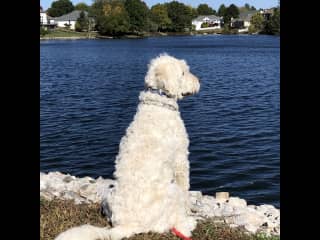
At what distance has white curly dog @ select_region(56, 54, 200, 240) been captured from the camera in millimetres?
4793

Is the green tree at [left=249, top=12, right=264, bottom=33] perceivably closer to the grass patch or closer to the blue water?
the blue water

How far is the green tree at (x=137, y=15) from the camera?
119m

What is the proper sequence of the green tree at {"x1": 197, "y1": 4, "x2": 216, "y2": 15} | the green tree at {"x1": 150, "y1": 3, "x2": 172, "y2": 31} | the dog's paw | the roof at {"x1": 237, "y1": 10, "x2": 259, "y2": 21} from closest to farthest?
1. the dog's paw
2. the green tree at {"x1": 150, "y1": 3, "x2": 172, "y2": 31}
3. the roof at {"x1": 237, "y1": 10, "x2": 259, "y2": 21}
4. the green tree at {"x1": 197, "y1": 4, "x2": 216, "y2": 15}

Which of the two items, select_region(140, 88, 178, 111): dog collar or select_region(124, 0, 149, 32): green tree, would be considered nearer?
select_region(140, 88, 178, 111): dog collar

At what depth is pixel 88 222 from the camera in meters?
5.45

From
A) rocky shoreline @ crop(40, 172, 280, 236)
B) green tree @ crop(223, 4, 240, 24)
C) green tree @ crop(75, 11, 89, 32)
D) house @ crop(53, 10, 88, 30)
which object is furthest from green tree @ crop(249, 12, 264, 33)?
rocky shoreline @ crop(40, 172, 280, 236)

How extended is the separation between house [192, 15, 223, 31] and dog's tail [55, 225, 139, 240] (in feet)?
515

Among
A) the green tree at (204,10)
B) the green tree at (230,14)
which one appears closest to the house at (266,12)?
the green tree at (230,14)

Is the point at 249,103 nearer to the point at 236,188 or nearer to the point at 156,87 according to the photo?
the point at 236,188

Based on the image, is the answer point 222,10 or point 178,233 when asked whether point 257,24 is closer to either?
point 222,10

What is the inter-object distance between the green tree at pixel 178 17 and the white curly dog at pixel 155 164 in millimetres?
133952

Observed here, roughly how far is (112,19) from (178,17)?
2943 centimetres
